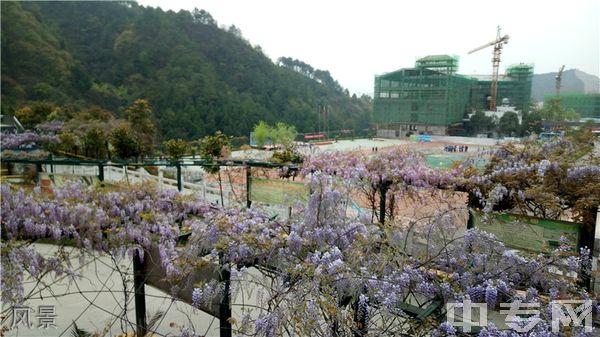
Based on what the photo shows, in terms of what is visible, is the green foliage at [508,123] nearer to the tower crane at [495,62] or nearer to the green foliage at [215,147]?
the tower crane at [495,62]

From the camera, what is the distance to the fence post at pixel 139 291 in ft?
8.59

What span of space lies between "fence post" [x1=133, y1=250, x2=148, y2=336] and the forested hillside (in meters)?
28.8

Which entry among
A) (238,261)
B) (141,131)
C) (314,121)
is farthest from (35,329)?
(314,121)

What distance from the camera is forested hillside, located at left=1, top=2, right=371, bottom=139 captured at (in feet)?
112

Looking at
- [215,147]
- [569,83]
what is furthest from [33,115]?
[569,83]

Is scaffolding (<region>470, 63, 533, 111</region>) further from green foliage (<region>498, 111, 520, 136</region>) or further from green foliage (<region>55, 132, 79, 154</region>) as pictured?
green foliage (<region>55, 132, 79, 154</region>)

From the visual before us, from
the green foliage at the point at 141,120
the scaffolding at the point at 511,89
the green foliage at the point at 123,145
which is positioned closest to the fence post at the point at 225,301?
the green foliage at the point at 123,145

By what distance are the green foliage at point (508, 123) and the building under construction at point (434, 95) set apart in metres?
6.84

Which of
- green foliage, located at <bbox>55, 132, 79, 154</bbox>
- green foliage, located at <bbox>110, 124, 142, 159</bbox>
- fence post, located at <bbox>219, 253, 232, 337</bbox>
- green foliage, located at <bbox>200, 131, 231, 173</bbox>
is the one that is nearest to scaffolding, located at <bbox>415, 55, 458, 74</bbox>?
green foliage, located at <bbox>110, 124, 142, 159</bbox>

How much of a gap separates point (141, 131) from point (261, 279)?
1654cm

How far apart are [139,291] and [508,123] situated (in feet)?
172

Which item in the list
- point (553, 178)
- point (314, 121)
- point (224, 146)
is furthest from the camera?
point (314, 121)

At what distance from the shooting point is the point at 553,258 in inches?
67.9

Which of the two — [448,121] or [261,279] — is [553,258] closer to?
[261,279]
